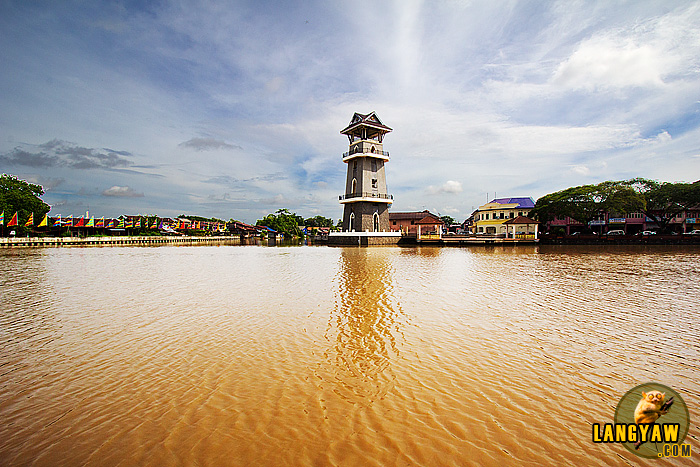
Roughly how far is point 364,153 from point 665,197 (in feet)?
130

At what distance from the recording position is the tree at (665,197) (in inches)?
1619

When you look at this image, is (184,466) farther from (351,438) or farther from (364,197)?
(364,197)

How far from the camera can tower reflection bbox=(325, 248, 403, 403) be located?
4.47 meters

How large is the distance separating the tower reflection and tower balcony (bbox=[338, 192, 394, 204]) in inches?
1203

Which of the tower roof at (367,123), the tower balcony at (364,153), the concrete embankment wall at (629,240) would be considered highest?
the tower roof at (367,123)

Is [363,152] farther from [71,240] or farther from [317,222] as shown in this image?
[317,222]

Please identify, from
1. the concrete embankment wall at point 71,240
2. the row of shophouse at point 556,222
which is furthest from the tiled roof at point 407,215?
the concrete embankment wall at point 71,240

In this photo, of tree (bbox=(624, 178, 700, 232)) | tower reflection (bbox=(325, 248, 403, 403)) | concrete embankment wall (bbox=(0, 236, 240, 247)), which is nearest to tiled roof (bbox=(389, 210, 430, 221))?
tree (bbox=(624, 178, 700, 232))

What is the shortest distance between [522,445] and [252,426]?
2747mm

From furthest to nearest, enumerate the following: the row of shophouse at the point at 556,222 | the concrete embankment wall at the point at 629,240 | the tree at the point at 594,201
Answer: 1. the row of shophouse at the point at 556,222
2. the tree at the point at 594,201
3. the concrete embankment wall at the point at 629,240

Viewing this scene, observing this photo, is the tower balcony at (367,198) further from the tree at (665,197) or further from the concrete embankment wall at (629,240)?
the tree at (665,197)

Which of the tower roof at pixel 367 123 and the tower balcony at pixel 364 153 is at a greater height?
the tower roof at pixel 367 123

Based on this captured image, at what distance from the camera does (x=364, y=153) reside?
41344 mm

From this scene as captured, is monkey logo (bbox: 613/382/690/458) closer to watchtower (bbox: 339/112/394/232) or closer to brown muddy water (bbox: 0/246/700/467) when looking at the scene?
brown muddy water (bbox: 0/246/700/467)
